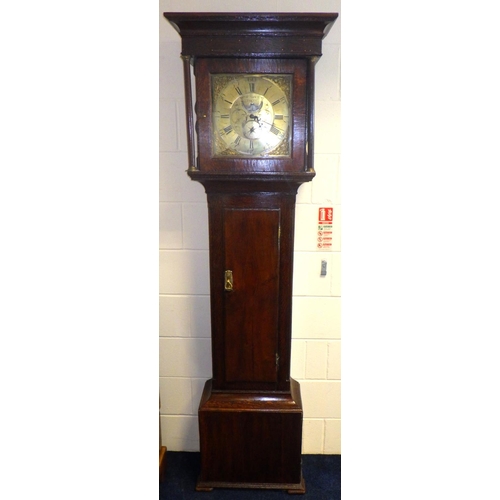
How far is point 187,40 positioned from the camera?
141 cm

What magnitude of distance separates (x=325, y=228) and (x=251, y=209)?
0.44 meters

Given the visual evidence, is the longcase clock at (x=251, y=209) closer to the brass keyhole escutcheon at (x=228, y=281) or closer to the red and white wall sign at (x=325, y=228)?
the brass keyhole escutcheon at (x=228, y=281)

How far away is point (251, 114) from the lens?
1480 mm

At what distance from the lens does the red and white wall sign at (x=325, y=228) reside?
184 centimetres

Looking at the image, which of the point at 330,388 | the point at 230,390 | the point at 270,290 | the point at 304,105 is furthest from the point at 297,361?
the point at 304,105

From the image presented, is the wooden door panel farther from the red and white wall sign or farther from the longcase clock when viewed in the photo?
the red and white wall sign

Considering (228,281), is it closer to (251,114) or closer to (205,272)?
(205,272)

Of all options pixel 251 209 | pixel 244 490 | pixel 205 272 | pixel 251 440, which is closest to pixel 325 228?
pixel 251 209

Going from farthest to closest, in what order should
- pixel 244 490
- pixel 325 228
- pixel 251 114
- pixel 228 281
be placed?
pixel 325 228 < pixel 244 490 < pixel 228 281 < pixel 251 114

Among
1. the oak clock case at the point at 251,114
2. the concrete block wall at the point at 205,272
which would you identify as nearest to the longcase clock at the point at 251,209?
the oak clock case at the point at 251,114

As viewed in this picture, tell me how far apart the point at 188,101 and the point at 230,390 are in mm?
1135

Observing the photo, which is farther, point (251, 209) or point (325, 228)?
point (325, 228)

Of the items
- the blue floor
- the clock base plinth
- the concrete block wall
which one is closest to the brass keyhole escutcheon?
the concrete block wall

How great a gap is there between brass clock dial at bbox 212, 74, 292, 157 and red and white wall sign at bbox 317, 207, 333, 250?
1.44 ft
